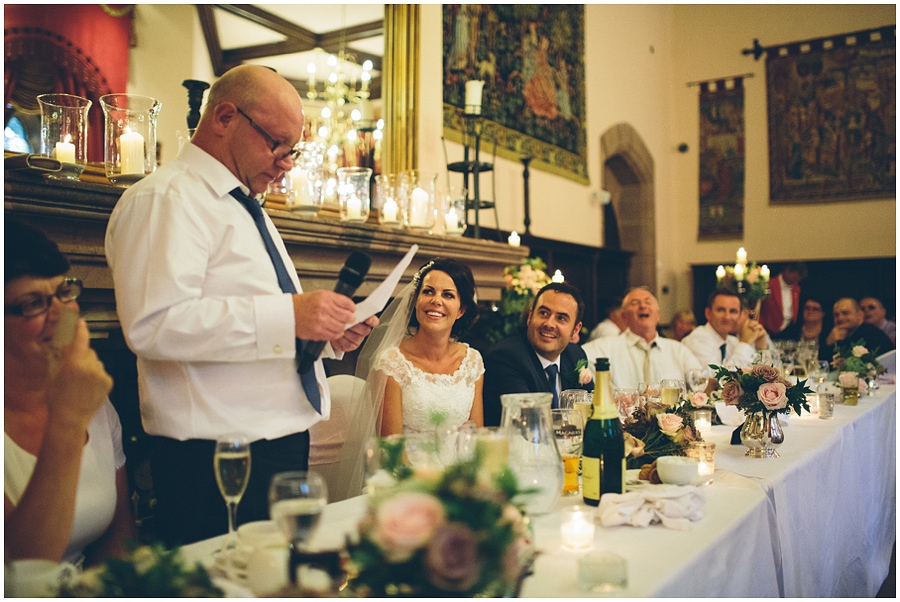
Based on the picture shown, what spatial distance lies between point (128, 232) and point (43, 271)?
24cm

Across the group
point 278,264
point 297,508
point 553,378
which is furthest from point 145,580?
point 553,378

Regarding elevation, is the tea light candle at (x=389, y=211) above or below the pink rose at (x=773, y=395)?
above

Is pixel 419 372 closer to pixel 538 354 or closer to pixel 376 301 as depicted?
pixel 538 354

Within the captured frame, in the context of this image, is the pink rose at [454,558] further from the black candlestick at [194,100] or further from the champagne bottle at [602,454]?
the black candlestick at [194,100]

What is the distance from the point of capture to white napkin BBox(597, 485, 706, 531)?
1481 millimetres

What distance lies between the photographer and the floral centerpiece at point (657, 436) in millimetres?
2014

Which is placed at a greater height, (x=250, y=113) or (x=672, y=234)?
(x=672, y=234)

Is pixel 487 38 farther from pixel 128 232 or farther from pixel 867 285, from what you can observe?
pixel 867 285

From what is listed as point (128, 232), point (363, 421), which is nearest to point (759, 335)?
point (363, 421)

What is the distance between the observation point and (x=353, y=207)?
11.8ft

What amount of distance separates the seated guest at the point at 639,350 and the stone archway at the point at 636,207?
17.7ft

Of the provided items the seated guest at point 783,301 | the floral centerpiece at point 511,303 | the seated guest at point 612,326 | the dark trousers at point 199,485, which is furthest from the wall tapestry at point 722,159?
the dark trousers at point 199,485

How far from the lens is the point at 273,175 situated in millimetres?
1887

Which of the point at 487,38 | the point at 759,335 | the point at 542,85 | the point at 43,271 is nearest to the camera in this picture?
the point at 43,271
